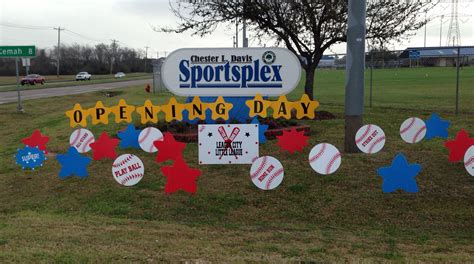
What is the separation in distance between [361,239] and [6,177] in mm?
6052

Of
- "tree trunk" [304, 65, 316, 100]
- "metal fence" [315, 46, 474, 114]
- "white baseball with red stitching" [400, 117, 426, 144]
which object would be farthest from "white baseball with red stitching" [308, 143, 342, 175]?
"metal fence" [315, 46, 474, 114]

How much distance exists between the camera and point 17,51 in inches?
733

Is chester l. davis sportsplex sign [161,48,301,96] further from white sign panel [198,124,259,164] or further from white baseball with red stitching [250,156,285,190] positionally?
white baseball with red stitching [250,156,285,190]

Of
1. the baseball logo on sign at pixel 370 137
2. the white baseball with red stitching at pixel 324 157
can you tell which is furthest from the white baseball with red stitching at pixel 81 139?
the baseball logo on sign at pixel 370 137

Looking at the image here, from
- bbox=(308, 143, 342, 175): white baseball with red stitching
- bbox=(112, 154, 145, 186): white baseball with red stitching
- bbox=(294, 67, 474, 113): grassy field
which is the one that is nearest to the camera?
bbox=(308, 143, 342, 175): white baseball with red stitching

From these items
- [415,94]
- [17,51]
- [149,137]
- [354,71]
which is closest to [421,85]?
[415,94]

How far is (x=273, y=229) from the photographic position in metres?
5.19

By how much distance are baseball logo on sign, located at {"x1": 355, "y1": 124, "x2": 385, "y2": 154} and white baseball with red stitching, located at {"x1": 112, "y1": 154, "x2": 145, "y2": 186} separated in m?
3.20

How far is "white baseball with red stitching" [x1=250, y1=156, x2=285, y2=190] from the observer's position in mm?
6270

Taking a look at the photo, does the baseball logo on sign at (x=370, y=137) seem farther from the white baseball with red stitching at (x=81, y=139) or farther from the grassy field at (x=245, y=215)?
the white baseball with red stitching at (x=81, y=139)

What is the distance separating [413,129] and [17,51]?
16132 millimetres

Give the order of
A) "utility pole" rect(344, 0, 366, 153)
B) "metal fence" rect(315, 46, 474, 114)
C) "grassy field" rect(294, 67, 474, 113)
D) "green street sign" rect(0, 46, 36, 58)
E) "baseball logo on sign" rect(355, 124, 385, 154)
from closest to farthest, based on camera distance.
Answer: "baseball logo on sign" rect(355, 124, 385, 154) → "utility pole" rect(344, 0, 366, 153) → "metal fence" rect(315, 46, 474, 114) → "grassy field" rect(294, 67, 474, 113) → "green street sign" rect(0, 46, 36, 58)

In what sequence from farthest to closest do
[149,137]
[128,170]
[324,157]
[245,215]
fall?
[149,137], [128,170], [324,157], [245,215]

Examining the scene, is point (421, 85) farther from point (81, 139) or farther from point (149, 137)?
point (81, 139)
